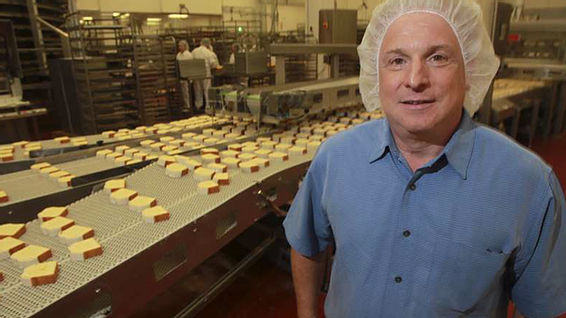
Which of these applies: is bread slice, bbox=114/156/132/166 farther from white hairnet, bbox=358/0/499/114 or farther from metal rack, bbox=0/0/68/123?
metal rack, bbox=0/0/68/123

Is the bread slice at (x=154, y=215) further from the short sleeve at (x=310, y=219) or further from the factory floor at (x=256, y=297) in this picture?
the factory floor at (x=256, y=297)

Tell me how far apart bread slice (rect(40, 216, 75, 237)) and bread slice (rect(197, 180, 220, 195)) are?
0.52 meters

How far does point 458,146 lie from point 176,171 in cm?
137

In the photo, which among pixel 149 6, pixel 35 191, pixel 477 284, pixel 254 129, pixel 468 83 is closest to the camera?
pixel 477 284

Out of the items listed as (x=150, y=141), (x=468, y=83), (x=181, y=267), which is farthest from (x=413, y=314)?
(x=150, y=141)

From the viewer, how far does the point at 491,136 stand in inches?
37.4

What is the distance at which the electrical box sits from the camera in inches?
159

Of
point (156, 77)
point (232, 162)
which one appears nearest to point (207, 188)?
point (232, 162)

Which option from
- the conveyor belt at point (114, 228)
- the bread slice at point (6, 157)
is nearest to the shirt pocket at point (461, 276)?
the conveyor belt at point (114, 228)

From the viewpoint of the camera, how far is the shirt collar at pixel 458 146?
0.90m

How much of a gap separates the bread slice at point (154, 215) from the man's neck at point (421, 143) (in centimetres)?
92

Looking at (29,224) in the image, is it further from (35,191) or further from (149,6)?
(149,6)

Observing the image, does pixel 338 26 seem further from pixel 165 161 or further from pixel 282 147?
pixel 165 161

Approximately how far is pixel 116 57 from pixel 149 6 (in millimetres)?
4735
